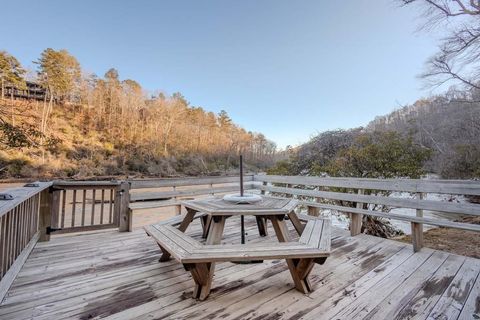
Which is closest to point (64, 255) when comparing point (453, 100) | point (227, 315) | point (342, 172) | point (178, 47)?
point (227, 315)

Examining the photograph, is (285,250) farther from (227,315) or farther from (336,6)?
(336,6)

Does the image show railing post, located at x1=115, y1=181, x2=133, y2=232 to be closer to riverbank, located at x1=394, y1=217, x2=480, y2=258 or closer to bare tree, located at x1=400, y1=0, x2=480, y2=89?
riverbank, located at x1=394, y1=217, x2=480, y2=258

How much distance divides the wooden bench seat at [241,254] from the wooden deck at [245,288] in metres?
0.14

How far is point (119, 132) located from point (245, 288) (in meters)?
32.2

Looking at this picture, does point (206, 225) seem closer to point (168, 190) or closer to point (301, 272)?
point (168, 190)

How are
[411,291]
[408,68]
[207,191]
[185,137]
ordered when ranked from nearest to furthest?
[411,291]
[207,191]
[408,68]
[185,137]

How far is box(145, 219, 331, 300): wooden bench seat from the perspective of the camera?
4.64ft

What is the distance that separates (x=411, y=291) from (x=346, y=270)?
0.47m

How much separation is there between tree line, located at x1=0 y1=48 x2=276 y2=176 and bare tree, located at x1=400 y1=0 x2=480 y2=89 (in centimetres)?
1298

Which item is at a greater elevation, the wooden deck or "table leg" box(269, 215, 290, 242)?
"table leg" box(269, 215, 290, 242)

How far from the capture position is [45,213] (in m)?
2.82

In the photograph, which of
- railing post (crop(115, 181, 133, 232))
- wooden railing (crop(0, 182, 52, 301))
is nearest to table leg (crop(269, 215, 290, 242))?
wooden railing (crop(0, 182, 52, 301))

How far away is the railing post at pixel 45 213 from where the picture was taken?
2789mm

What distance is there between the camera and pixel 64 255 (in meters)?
2.38
